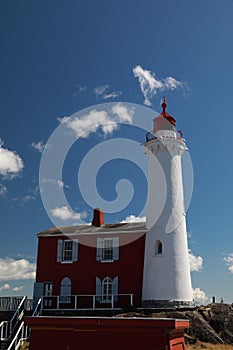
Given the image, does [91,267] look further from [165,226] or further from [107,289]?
[165,226]

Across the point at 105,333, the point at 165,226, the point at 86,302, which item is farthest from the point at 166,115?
the point at 105,333

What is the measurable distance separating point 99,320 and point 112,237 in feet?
50.4

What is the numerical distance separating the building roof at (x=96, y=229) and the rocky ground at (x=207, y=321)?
5.19 m

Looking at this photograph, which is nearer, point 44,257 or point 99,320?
point 99,320

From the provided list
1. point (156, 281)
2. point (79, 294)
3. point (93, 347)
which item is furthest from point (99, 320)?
point (79, 294)

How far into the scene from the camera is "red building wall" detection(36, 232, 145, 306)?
25.5 metres

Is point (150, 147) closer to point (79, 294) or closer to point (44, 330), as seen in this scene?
point (79, 294)

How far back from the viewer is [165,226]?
25.3m

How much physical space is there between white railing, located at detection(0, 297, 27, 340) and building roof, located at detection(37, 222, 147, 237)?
186 inches

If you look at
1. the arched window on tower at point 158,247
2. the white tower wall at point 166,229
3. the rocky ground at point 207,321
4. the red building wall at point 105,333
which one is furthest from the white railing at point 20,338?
the red building wall at point 105,333

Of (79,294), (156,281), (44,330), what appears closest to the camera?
(44,330)

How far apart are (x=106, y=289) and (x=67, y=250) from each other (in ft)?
11.9

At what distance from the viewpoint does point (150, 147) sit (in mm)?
26906

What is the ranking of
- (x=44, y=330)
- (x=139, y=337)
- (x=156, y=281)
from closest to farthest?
Answer: (x=139, y=337)
(x=44, y=330)
(x=156, y=281)
